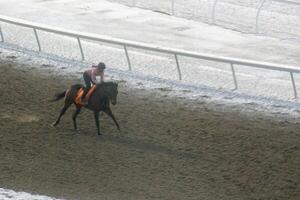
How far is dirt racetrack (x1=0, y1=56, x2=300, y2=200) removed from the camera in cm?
1188

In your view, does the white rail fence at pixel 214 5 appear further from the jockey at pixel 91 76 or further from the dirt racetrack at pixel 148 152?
the jockey at pixel 91 76

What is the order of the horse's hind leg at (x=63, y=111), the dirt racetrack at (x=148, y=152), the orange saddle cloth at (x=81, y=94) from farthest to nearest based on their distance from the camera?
1. the horse's hind leg at (x=63, y=111)
2. the orange saddle cloth at (x=81, y=94)
3. the dirt racetrack at (x=148, y=152)

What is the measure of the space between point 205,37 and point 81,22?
369 cm

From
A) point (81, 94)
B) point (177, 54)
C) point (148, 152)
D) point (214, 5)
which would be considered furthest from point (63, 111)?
point (214, 5)

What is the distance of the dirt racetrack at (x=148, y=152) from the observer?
11.9 m

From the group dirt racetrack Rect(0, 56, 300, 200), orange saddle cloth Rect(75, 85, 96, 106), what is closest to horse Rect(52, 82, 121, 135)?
orange saddle cloth Rect(75, 85, 96, 106)

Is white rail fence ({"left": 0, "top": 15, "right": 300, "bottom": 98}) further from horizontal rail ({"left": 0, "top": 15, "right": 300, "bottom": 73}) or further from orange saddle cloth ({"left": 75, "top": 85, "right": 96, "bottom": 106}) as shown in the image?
orange saddle cloth ({"left": 75, "top": 85, "right": 96, "bottom": 106})

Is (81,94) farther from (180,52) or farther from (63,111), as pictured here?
(180,52)

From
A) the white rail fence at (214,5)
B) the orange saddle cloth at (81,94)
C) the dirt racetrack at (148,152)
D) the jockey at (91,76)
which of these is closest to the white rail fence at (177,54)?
the dirt racetrack at (148,152)

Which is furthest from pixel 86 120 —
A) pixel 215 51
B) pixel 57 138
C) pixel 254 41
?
pixel 254 41

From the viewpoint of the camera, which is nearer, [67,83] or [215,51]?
[67,83]

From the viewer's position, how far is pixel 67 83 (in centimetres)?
1662

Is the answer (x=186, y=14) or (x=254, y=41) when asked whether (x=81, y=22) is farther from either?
(x=254, y=41)

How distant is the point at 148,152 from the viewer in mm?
13188
